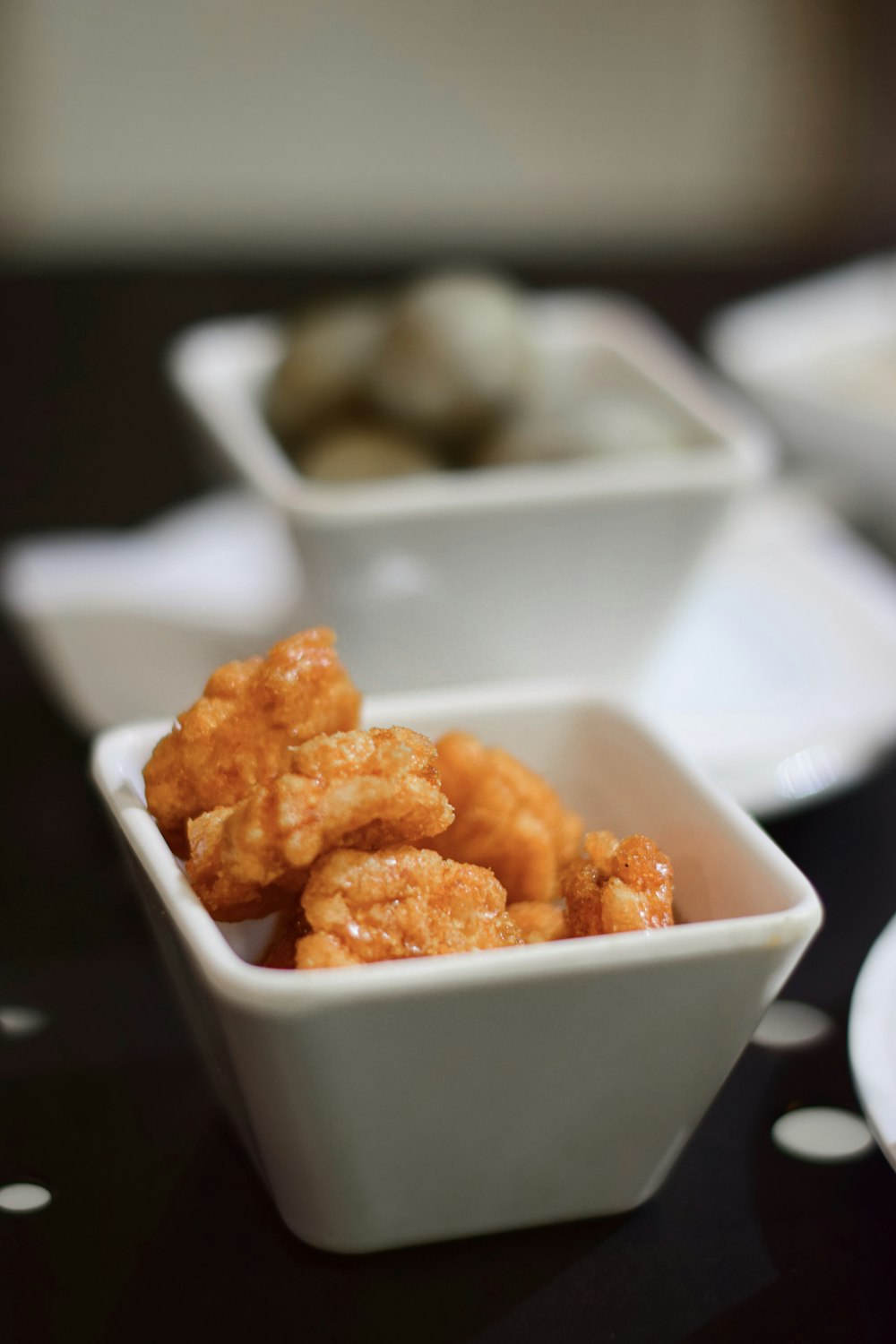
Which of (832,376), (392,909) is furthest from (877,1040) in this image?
(832,376)

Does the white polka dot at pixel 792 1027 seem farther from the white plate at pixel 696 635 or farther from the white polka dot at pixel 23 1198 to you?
the white polka dot at pixel 23 1198

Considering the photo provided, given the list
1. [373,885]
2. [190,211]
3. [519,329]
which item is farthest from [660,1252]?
[190,211]

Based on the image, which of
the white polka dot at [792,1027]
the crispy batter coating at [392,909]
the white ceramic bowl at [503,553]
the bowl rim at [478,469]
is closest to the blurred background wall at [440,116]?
the bowl rim at [478,469]

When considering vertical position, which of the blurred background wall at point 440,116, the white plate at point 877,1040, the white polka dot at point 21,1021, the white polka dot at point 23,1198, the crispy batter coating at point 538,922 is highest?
the crispy batter coating at point 538,922

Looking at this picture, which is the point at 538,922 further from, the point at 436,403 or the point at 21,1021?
the point at 436,403

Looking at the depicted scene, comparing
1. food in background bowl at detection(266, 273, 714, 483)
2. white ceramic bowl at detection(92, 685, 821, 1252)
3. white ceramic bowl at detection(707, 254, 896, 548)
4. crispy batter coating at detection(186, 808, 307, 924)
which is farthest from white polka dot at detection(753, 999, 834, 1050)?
white ceramic bowl at detection(707, 254, 896, 548)

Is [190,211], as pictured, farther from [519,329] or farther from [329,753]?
[329,753]
